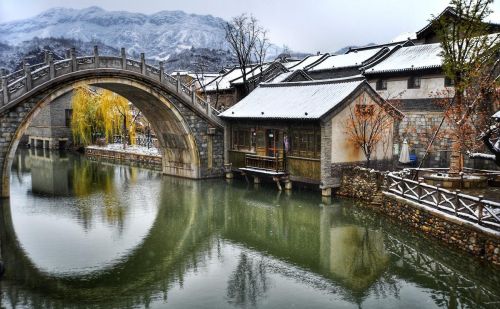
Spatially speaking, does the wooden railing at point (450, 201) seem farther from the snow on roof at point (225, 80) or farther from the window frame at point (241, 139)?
the snow on roof at point (225, 80)

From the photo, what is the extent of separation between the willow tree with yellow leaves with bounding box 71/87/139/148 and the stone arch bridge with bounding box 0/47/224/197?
15115 millimetres

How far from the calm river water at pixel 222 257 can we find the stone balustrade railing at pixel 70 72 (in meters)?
5.66

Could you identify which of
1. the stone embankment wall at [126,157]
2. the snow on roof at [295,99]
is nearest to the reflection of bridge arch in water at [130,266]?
the snow on roof at [295,99]

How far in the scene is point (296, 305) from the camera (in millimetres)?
11867

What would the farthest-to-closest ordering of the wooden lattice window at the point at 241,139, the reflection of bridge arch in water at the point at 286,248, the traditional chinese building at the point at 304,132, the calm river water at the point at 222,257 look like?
1. the wooden lattice window at the point at 241,139
2. the traditional chinese building at the point at 304,132
3. the reflection of bridge arch in water at the point at 286,248
4. the calm river water at the point at 222,257

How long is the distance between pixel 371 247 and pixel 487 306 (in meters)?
5.34

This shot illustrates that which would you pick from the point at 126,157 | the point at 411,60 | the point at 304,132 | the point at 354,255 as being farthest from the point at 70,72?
the point at 411,60

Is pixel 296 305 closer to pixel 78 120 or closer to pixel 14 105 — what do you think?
pixel 14 105

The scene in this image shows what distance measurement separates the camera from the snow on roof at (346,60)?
38775 millimetres

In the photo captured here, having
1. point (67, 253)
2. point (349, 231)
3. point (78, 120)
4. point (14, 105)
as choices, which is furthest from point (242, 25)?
point (67, 253)

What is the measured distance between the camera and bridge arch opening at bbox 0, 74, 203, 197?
23781 millimetres

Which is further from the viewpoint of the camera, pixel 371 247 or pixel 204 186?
pixel 204 186

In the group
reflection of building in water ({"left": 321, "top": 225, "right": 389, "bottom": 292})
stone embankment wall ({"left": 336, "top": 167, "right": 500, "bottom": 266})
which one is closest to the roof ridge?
stone embankment wall ({"left": 336, "top": 167, "right": 500, "bottom": 266})

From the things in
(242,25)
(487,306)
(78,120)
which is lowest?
(487,306)
